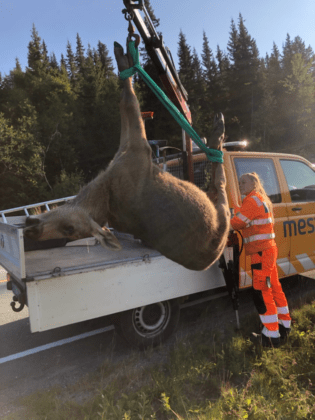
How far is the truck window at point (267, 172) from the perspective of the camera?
15.0ft

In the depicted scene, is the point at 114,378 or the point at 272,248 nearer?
the point at 114,378

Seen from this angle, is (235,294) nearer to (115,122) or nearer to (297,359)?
(297,359)

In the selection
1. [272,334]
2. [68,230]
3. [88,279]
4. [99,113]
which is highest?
[99,113]

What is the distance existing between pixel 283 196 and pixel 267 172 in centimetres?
44

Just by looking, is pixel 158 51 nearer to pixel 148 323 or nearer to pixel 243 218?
pixel 243 218

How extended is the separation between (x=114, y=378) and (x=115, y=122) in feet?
77.2

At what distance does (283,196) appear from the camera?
4773mm

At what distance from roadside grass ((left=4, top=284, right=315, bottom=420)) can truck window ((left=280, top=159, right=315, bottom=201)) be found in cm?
205

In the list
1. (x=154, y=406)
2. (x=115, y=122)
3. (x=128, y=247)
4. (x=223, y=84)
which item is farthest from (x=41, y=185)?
(x=223, y=84)

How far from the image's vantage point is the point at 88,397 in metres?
2.98

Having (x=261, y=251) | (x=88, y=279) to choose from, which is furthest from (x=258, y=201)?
(x=88, y=279)

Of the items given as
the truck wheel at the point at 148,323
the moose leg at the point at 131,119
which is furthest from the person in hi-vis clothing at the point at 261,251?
the moose leg at the point at 131,119

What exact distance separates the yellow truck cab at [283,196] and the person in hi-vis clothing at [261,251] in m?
0.41

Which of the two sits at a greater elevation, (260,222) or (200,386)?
(260,222)
